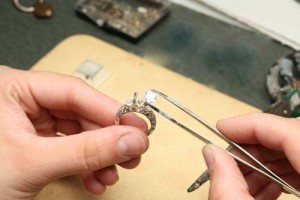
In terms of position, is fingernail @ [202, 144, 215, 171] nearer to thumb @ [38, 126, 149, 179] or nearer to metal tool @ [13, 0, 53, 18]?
thumb @ [38, 126, 149, 179]

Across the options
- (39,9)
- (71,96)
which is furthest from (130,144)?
(39,9)

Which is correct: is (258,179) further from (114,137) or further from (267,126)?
(114,137)

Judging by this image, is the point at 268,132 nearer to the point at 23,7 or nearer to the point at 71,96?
the point at 71,96

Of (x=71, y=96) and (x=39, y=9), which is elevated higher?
(x=71, y=96)

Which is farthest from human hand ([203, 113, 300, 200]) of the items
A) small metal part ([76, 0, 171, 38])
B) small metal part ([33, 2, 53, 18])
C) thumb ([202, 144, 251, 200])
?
small metal part ([33, 2, 53, 18])

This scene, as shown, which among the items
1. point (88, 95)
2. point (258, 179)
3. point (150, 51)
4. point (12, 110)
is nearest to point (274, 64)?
point (150, 51)

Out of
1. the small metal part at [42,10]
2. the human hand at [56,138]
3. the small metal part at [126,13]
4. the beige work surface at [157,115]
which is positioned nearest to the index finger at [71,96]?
the human hand at [56,138]

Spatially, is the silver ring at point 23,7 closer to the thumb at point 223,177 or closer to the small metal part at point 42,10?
the small metal part at point 42,10
